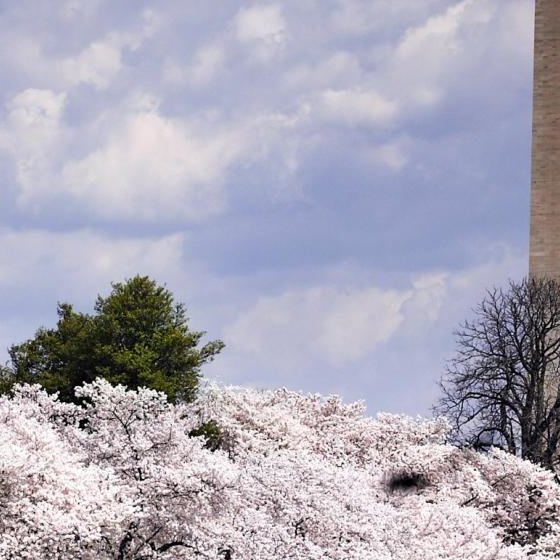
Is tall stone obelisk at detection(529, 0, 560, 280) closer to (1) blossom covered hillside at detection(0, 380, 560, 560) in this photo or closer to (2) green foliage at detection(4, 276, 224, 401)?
(2) green foliage at detection(4, 276, 224, 401)

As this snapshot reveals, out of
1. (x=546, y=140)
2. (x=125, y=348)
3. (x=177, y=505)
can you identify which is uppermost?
(x=546, y=140)

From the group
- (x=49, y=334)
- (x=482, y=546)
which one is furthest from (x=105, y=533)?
(x=49, y=334)

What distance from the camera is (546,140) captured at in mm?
43250

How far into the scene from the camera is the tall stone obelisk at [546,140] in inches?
1694

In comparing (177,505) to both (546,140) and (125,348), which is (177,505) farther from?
(546,140)

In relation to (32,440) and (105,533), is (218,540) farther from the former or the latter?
(32,440)

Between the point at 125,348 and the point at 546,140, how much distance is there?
15.5 metres

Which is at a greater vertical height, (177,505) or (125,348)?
(125,348)

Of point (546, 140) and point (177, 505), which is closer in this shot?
point (177, 505)

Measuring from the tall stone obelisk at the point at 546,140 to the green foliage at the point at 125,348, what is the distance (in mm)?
11296

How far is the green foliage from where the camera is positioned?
1581 inches

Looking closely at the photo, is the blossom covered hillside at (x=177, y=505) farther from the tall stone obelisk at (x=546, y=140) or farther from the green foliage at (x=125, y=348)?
the tall stone obelisk at (x=546, y=140)

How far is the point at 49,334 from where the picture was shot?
144 ft

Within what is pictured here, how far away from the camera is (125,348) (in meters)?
40.9
